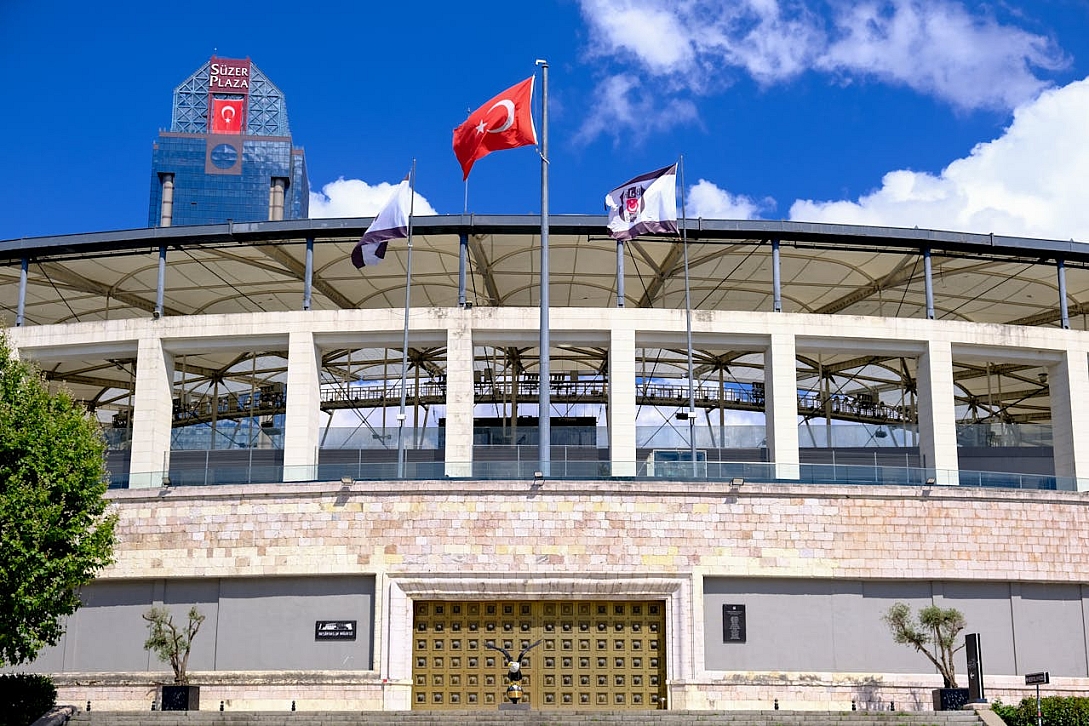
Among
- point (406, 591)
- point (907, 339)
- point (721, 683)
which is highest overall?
point (907, 339)

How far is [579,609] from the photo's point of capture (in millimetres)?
34438

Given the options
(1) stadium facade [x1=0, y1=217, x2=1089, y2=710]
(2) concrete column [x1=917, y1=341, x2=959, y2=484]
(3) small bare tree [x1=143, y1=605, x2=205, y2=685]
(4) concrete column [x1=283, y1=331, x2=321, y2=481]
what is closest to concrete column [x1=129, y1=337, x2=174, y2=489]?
(1) stadium facade [x1=0, y1=217, x2=1089, y2=710]

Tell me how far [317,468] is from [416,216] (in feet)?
32.0

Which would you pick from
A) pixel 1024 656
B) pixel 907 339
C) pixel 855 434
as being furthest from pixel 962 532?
pixel 855 434

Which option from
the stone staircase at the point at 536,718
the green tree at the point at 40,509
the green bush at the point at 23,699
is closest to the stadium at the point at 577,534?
the stone staircase at the point at 536,718

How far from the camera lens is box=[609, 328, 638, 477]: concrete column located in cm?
3812

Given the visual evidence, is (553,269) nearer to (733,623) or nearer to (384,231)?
(384,231)

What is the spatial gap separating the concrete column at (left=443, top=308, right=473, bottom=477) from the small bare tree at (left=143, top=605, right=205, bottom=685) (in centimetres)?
887

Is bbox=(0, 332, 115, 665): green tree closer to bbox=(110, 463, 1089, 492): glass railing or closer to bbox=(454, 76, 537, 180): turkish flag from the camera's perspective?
bbox=(110, 463, 1089, 492): glass railing

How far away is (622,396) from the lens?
3888 centimetres

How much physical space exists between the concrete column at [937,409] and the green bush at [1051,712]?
899cm

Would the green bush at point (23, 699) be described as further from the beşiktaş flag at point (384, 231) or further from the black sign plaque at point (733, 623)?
the black sign plaque at point (733, 623)

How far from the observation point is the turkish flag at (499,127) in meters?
36.0

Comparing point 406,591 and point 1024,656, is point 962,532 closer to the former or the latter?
point 1024,656
